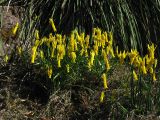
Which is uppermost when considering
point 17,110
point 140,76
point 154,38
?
point 154,38

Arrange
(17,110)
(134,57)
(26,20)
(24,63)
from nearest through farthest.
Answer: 1. (134,57)
2. (17,110)
3. (24,63)
4. (26,20)

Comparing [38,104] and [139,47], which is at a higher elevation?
[139,47]

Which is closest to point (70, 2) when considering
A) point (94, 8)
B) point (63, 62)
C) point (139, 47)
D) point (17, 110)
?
point (94, 8)

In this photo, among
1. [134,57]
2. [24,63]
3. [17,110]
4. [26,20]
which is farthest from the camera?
[26,20]

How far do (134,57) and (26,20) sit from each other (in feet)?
6.62

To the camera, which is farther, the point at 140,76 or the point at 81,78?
the point at 81,78

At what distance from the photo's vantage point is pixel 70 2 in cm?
A: 597

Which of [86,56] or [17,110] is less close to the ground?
[86,56]

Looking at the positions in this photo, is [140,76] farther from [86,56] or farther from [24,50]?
[24,50]

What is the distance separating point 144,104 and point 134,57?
0.46m

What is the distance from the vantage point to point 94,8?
235 inches

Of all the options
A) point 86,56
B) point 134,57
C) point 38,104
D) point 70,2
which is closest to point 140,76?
point 134,57

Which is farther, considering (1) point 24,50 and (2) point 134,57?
(1) point 24,50

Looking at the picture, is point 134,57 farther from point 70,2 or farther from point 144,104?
point 70,2
